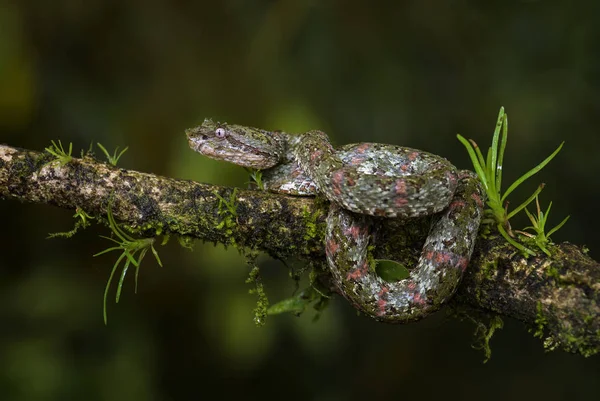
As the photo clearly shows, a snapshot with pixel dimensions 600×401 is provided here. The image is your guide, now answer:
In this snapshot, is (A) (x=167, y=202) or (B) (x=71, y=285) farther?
(B) (x=71, y=285)

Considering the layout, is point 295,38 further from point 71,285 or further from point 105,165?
point 71,285

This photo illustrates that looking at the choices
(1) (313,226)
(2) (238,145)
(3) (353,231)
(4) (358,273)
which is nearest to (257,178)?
(2) (238,145)

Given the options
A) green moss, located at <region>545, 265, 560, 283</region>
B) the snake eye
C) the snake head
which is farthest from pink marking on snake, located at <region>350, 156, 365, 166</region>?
green moss, located at <region>545, 265, 560, 283</region>

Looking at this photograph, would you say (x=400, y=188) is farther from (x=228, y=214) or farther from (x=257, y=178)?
(x=257, y=178)

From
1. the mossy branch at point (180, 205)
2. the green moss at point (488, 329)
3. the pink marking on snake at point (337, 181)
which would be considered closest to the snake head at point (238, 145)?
the mossy branch at point (180, 205)

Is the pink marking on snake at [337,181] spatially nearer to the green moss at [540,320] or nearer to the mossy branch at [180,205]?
the mossy branch at [180,205]

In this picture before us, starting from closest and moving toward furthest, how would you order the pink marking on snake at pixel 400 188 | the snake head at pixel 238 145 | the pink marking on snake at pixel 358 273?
the pink marking on snake at pixel 400 188, the pink marking on snake at pixel 358 273, the snake head at pixel 238 145

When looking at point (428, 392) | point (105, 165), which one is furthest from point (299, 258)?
point (428, 392)
